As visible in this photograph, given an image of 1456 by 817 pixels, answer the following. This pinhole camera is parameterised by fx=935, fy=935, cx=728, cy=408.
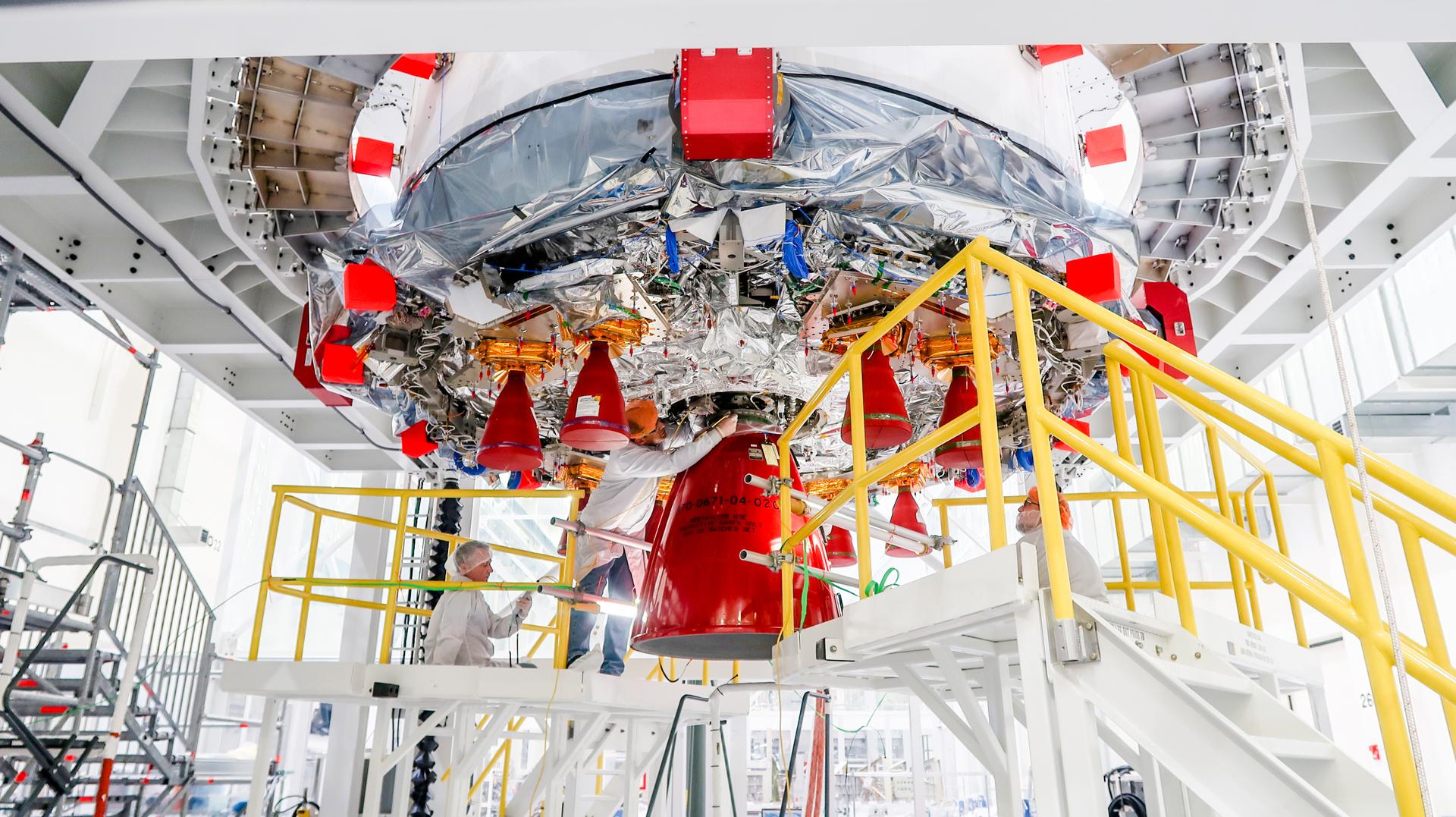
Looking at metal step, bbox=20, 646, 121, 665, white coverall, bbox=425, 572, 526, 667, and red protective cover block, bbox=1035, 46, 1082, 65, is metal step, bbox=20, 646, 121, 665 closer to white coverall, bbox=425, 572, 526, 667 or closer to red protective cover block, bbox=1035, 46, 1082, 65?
white coverall, bbox=425, 572, 526, 667

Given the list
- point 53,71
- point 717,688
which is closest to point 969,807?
point 717,688

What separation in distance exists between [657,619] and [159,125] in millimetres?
3962

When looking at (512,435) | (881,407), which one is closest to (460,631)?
(512,435)

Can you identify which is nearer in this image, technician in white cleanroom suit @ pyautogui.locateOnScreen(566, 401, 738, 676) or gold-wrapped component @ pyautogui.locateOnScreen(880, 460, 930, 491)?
→ technician in white cleanroom suit @ pyautogui.locateOnScreen(566, 401, 738, 676)

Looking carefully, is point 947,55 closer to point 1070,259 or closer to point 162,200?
point 1070,259

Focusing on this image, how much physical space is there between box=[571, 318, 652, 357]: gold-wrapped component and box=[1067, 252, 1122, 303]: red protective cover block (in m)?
2.38

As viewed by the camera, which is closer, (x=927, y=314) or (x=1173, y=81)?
(x=1173, y=81)

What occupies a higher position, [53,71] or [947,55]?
[53,71]

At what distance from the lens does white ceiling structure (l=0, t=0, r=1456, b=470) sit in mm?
2109

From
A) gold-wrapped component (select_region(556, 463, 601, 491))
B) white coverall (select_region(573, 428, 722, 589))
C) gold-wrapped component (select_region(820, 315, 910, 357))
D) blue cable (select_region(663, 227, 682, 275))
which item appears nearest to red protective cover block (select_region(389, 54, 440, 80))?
blue cable (select_region(663, 227, 682, 275))

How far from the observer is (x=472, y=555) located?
6.45m

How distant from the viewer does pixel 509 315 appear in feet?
17.0

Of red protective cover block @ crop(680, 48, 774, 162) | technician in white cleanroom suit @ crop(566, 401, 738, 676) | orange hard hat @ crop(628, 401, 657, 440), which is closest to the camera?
red protective cover block @ crop(680, 48, 774, 162)

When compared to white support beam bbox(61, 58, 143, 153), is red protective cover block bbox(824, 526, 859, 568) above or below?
below
